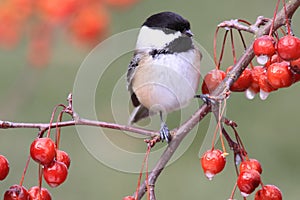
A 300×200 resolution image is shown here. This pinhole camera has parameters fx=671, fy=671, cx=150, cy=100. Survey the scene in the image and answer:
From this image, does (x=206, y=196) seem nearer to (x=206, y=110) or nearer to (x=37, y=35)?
(x=37, y=35)

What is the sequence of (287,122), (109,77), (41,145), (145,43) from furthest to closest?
(109,77) → (287,122) → (145,43) → (41,145)

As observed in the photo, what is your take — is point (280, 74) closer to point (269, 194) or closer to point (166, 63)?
point (269, 194)

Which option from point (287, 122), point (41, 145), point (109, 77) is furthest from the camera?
point (109, 77)

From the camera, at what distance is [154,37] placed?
2.15 meters

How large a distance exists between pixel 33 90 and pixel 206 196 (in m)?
1.76

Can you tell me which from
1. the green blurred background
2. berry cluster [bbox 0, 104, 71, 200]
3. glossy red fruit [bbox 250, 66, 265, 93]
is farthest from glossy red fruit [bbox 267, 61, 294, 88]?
the green blurred background

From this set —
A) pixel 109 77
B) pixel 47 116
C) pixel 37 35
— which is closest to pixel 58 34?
pixel 37 35

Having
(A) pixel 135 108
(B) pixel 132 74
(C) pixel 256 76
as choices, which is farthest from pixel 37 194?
(A) pixel 135 108

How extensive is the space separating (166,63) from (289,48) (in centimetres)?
79

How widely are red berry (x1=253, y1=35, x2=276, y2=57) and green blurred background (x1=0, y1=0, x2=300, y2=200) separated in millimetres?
2239

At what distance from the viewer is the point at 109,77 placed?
5.32m

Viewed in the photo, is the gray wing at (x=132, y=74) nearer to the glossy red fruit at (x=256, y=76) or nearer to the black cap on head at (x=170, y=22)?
the black cap on head at (x=170, y=22)

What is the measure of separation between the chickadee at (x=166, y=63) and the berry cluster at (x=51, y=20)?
1.25m

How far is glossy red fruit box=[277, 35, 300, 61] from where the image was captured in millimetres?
1381
